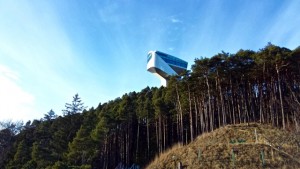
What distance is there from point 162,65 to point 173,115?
24626 millimetres

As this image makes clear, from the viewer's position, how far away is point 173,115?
37.7m

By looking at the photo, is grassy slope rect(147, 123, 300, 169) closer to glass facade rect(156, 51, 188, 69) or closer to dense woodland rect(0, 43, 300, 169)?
dense woodland rect(0, 43, 300, 169)

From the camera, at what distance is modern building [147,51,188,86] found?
60.9 m

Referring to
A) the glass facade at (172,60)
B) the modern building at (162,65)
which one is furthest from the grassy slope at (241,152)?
the glass facade at (172,60)

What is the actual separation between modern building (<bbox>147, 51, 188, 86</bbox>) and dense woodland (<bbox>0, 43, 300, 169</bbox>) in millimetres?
16495

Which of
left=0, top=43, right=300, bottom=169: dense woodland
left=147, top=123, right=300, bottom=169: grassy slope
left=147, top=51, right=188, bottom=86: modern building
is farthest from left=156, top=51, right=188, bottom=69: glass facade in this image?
left=147, top=123, right=300, bottom=169: grassy slope

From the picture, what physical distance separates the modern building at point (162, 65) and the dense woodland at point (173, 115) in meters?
16.5

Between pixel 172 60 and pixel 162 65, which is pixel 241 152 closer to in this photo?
pixel 162 65

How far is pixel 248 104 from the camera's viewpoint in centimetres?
3388

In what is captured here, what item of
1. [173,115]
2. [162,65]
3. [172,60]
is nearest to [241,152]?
[173,115]

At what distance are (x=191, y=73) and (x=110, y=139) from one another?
16112 mm

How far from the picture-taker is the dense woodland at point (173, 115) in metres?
28.3

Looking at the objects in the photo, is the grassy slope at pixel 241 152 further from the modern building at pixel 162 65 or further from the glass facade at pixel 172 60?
the glass facade at pixel 172 60

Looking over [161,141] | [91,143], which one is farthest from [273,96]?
[91,143]
